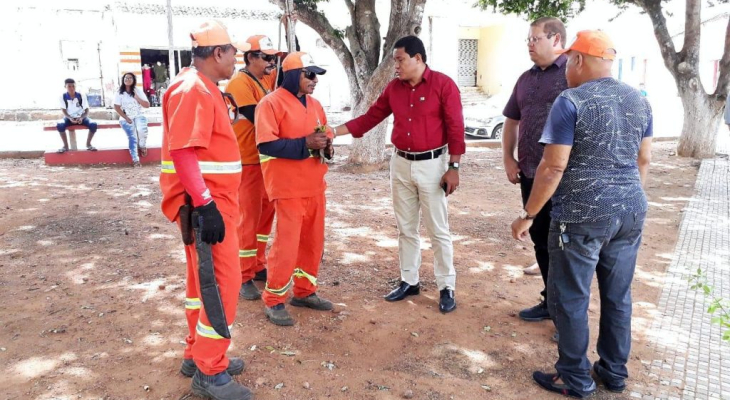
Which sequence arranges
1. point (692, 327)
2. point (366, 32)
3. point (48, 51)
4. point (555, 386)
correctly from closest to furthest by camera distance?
point (555, 386) < point (692, 327) < point (366, 32) < point (48, 51)

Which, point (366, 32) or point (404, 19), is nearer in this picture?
point (404, 19)

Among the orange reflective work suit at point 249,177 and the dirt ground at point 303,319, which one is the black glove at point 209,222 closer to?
the dirt ground at point 303,319

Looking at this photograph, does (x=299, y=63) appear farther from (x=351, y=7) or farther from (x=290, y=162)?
(x=351, y=7)

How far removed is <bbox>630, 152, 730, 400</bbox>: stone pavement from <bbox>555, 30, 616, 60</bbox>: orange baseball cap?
6.08ft

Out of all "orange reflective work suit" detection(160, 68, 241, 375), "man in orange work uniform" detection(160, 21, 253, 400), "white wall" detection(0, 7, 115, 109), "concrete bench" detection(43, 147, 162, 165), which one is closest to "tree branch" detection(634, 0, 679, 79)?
"concrete bench" detection(43, 147, 162, 165)

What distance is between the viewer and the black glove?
2670 millimetres

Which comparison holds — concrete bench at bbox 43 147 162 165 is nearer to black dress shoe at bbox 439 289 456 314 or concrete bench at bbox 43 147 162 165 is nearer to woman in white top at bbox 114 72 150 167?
woman in white top at bbox 114 72 150 167

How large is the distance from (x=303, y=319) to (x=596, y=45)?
2590 millimetres

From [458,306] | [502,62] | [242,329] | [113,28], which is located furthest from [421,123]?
[502,62]

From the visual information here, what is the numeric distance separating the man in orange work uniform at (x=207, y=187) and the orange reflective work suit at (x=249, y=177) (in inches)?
46.9

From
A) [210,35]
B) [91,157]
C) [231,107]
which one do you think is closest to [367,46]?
[91,157]

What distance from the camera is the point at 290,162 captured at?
3689 mm

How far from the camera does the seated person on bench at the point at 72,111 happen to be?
34.9 ft

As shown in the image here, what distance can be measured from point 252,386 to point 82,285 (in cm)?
231
